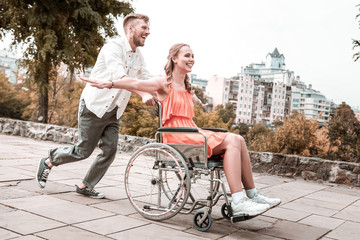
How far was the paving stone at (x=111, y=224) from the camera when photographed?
256 cm

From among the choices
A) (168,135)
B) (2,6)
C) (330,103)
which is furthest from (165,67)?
(330,103)

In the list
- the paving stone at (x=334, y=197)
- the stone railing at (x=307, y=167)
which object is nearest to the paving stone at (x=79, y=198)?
the paving stone at (x=334, y=197)

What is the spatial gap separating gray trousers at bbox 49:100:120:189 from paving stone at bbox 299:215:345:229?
67.7 inches

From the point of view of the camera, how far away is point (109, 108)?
11.3ft

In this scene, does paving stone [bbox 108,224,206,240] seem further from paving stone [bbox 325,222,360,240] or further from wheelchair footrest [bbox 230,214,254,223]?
paving stone [bbox 325,222,360,240]

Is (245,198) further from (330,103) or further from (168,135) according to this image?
(330,103)

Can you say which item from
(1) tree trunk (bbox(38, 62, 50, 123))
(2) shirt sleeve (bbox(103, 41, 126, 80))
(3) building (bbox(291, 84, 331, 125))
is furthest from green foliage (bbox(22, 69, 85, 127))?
(3) building (bbox(291, 84, 331, 125))

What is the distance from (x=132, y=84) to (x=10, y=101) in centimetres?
3467

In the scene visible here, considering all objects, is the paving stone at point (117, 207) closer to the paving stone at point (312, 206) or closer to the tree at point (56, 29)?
the paving stone at point (312, 206)

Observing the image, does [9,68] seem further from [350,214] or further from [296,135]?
[350,214]

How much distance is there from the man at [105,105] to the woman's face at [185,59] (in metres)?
0.46

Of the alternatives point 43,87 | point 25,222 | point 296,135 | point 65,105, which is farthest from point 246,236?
point 65,105

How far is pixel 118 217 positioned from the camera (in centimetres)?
292

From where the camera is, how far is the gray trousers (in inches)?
137
